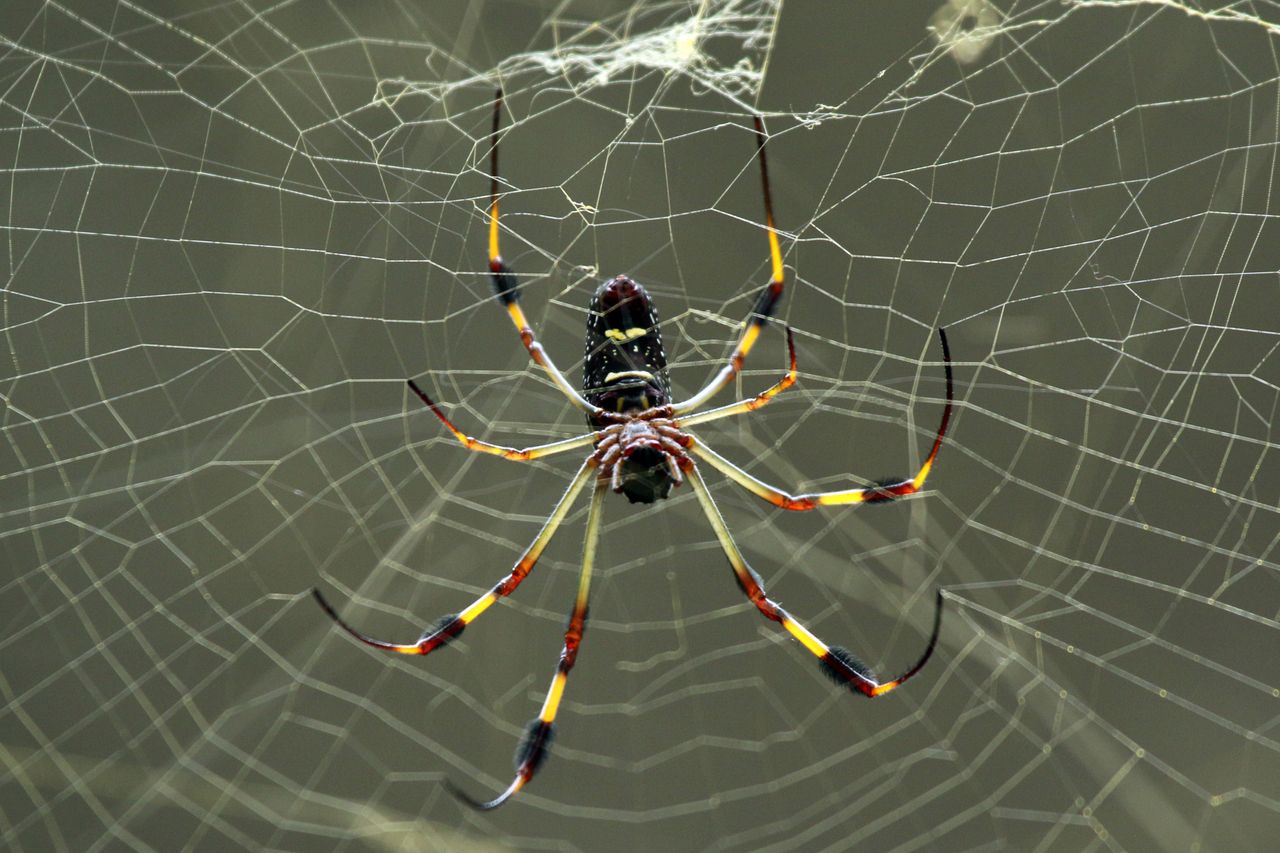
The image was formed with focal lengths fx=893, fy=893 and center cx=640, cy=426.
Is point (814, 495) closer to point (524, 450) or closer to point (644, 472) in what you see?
point (644, 472)

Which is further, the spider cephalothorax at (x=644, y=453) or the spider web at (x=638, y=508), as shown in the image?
the spider web at (x=638, y=508)

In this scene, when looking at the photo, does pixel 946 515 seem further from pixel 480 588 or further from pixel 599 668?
pixel 480 588

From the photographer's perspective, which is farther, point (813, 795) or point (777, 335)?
point (813, 795)

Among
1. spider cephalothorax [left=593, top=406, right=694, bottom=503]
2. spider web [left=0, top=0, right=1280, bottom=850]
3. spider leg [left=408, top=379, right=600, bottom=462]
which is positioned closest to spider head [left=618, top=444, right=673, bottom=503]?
spider cephalothorax [left=593, top=406, right=694, bottom=503]

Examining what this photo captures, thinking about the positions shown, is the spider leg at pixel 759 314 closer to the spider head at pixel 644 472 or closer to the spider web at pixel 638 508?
the spider head at pixel 644 472

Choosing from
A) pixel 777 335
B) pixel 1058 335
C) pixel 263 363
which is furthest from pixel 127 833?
pixel 1058 335

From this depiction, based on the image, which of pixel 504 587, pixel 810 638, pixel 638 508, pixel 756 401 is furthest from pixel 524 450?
pixel 638 508

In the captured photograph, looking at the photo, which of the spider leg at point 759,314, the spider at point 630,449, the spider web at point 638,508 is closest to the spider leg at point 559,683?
the spider at point 630,449
